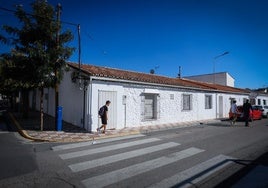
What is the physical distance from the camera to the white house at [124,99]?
1141 centimetres

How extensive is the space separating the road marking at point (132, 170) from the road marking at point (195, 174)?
2.49ft

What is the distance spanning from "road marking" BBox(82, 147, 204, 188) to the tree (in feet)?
23.9

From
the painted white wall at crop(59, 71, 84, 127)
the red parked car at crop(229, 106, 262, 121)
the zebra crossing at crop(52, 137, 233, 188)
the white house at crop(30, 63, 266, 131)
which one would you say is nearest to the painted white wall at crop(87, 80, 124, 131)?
the white house at crop(30, 63, 266, 131)

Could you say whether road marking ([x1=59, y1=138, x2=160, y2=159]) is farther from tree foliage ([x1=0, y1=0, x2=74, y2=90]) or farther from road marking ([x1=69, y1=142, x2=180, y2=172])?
tree foliage ([x1=0, y1=0, x2=74, y2=90])

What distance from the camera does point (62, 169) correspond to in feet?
16.9

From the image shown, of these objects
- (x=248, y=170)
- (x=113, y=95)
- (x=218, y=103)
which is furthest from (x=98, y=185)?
(x=218, y=103)

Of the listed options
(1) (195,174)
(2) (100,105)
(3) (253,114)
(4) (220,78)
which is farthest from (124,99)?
(4) (220,78)

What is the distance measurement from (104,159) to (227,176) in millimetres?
3382

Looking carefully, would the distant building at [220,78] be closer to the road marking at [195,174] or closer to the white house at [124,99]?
the white house at [124,99]

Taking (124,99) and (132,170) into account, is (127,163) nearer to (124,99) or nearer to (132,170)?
(132,170)

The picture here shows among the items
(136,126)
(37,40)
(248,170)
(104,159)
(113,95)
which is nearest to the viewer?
(248,170)

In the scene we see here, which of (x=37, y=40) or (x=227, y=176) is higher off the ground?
(x=37, y=40)

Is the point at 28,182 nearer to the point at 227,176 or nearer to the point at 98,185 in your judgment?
the point at 98,185

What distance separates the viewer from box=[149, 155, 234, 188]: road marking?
423 centimetres
